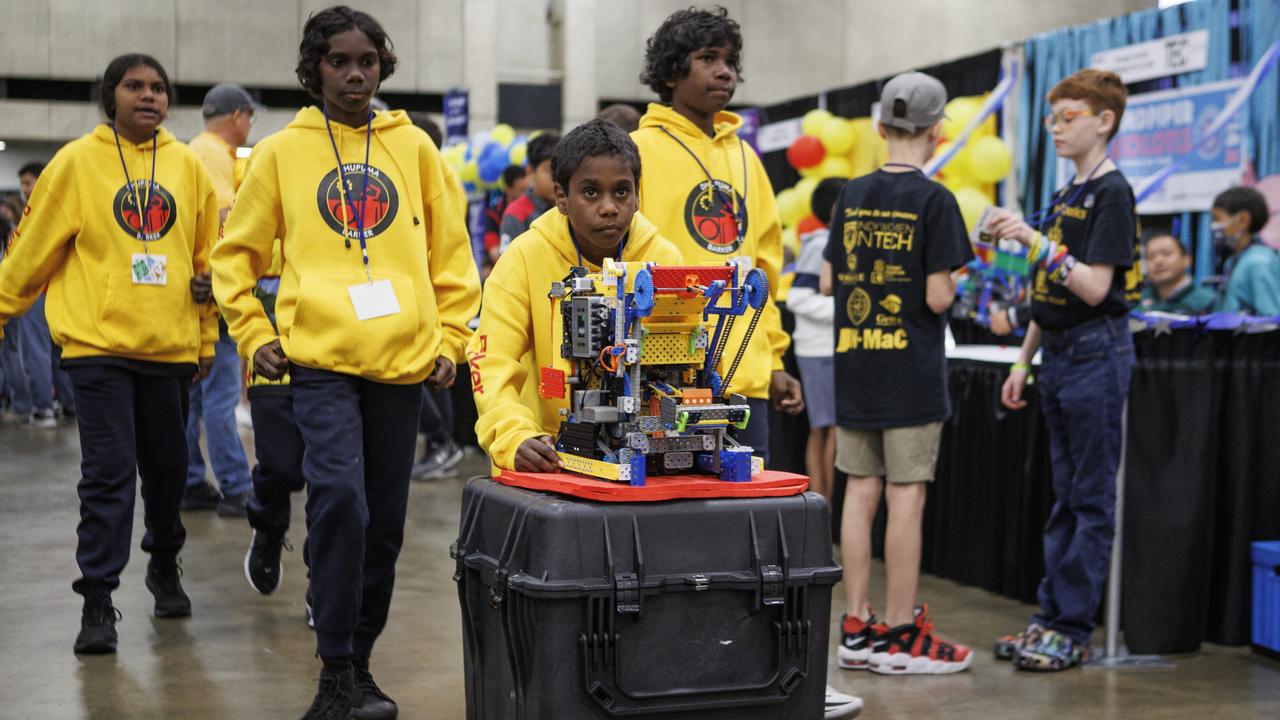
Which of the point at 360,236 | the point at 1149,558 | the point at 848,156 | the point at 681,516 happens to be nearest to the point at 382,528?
the point at 360,236

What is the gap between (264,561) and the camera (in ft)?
16.0

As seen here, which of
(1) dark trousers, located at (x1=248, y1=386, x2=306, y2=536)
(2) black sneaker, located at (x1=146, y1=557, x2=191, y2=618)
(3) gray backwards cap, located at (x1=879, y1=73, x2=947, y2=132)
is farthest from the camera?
(2) black sneaker, located at (x1=146, y1=557, x2=191, y2=618)

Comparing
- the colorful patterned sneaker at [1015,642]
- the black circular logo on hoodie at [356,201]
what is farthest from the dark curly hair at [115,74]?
the colorful patterned sneaker at [1015,642]

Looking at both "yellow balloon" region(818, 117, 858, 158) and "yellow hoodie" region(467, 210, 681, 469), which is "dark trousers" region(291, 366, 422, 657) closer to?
"yellow hoodie" region(467, 210, 681, 469)

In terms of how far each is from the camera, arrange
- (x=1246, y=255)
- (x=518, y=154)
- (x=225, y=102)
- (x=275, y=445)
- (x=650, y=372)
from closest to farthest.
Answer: (x=650, y=372), (x=275, y=445), (x=225, y=102), (x=1246, y=255), (x=518, y=154)

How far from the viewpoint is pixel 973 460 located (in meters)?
5.27

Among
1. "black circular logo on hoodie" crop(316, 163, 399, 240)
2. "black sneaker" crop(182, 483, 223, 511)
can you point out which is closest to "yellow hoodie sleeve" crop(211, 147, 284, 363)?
"black circular logo on hoodie" crop(316, 163, 399, 240)

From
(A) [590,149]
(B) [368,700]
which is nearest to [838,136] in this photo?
(B) [368,700]

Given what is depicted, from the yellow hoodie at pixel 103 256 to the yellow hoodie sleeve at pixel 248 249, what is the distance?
919mm

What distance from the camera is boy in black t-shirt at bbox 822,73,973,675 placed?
13.3 feet

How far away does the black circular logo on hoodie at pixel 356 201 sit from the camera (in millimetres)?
3318

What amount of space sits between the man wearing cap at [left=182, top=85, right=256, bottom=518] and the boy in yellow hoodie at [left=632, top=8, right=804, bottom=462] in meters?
3.27

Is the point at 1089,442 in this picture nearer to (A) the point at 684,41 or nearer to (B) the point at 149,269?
(A) the point at 684,41

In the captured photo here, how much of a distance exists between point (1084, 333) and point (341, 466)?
7.58 ft
